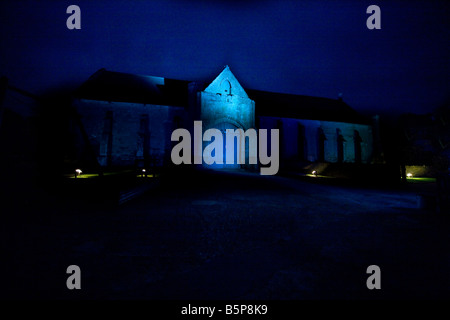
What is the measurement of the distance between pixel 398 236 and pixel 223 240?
379 cm

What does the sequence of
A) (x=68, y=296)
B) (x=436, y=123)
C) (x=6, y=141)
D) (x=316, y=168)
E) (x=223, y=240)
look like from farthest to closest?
1. (x=436, y=123)
2. (x=316, y=168)
3. (x=6, y=141)
4. (x=223, y=240)
5. (x=68, y=296)

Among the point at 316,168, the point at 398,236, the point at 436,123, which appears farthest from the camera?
the point at 436,123

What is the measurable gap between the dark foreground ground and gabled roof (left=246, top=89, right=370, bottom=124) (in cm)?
2448

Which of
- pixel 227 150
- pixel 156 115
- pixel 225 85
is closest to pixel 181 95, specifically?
pixel 156 115

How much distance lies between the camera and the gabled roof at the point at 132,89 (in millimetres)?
22745

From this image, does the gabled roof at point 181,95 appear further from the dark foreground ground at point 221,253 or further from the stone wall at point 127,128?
the dark foreground ground at point 221,253

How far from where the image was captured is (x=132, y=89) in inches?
977

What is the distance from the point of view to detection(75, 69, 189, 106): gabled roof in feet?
74.6

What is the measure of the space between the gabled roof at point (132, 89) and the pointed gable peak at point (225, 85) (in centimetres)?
489

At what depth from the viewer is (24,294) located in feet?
7.43

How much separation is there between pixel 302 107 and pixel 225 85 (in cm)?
1710
